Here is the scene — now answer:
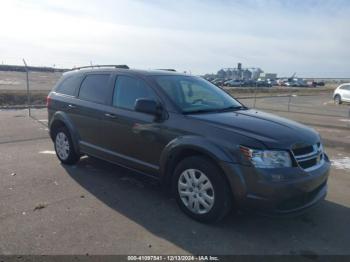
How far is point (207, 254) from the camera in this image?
367 centimetres

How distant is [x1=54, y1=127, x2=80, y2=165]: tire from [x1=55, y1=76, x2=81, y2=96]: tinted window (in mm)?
644

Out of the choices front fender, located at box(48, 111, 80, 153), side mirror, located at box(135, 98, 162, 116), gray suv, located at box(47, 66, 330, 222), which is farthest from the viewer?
front fender, located at box(48, 111, 80, 153)

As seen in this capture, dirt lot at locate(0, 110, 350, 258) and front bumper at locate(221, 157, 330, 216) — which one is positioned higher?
front bumper at locate(221, 157, 330, 216)

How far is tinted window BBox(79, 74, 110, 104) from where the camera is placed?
18.8ft

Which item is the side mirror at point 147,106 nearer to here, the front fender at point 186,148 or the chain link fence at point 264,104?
the front fender at point 186,148

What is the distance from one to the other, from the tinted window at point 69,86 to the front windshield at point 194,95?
188 centimetres

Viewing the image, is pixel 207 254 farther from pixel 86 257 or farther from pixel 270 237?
pixel 86 257

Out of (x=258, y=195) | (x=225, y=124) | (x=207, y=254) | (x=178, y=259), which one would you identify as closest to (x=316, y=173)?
(x=258, y=195)

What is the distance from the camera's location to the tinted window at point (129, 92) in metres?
5.07

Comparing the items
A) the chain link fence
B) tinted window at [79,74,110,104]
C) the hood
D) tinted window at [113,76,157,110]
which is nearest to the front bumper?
the hood

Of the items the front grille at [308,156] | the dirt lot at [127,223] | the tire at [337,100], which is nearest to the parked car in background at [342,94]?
the tire at [337,100]

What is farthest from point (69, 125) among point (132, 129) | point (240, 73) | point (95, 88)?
point (240, 73)

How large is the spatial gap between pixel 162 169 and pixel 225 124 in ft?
3.30

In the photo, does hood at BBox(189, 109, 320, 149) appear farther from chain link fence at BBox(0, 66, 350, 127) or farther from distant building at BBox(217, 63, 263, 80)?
distant building at BBox(217, 63, 263, 80)
